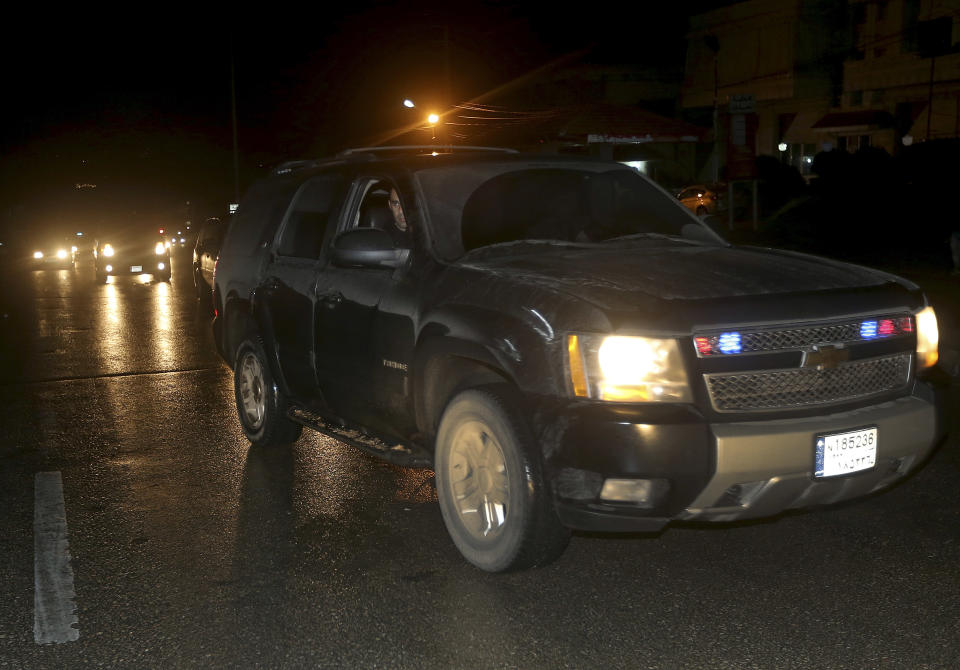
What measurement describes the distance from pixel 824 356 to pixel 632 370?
2.59ft

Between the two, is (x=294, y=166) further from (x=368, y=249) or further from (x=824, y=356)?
(x=824, y=356)

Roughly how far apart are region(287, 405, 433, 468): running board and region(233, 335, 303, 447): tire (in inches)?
13.1

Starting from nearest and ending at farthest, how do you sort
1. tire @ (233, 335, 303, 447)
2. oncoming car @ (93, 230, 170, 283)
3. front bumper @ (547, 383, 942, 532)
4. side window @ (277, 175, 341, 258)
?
front bumper @ (547, 383, 942, 532), side window @ (277, 175, 341, 258), tire @ (233, 335, 303, 447), oncoming car @ (93, 230, 170, 283)

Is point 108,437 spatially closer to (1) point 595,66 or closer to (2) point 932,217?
(2) point 932,217

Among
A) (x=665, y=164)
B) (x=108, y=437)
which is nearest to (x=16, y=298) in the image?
(x=108, y=437)

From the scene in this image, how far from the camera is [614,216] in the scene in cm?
623

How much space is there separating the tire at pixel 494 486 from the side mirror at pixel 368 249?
0.92 m

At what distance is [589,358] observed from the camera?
14.5 ft

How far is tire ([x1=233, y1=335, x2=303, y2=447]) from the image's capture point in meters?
7.18

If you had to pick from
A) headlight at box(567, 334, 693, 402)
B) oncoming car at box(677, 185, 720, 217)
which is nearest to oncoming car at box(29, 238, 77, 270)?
oncoming car at box(677, 185, 720, 217)

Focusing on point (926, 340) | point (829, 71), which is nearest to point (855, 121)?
point (829, 71)

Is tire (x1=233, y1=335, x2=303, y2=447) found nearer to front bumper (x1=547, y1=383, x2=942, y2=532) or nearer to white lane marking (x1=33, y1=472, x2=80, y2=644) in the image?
white lane marking (x1=33, y1=472, x2=80, y2=644)

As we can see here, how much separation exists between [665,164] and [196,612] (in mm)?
60072

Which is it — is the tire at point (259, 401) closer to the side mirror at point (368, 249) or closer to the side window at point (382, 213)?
the side window at point (382, 213)
